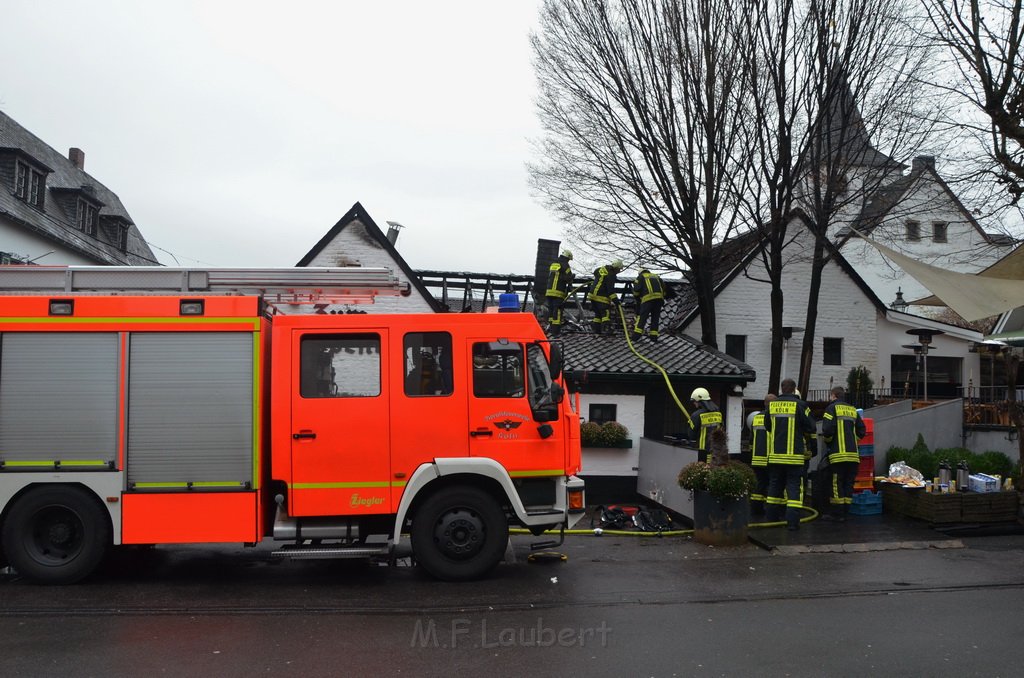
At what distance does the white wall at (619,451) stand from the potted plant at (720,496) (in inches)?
162

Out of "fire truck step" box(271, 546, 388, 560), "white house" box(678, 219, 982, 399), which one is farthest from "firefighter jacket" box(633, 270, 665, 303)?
"fire truck step" box(271, 546, 388, 560)

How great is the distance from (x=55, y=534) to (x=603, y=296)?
11.5 m

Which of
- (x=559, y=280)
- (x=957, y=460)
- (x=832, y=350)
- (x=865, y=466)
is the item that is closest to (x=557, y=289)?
(x=559, y=280)

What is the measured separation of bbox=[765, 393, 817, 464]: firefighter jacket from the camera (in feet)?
36.5

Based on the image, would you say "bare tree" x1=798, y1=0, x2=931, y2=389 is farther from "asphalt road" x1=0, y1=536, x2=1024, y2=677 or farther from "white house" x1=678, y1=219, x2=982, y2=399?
"asphalt road" x1=0, y1=536, x2=1024, y2=677

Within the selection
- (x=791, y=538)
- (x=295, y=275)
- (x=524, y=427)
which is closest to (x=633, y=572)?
(x=524, y=427)

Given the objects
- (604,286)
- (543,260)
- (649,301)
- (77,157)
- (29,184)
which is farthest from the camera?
(77,157)

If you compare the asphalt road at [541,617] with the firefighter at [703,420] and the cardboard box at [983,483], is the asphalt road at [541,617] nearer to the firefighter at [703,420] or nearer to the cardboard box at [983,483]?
the cardboard box at [983,483]

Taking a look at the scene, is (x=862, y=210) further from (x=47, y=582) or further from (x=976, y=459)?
(x=47, y=582)

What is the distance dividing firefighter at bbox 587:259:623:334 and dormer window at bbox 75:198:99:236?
68.2 feet

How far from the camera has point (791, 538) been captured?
1054 centimetres

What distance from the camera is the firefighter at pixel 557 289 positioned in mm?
16094

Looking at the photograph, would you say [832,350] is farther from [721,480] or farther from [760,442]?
[721,480]

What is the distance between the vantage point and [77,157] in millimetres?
35969
